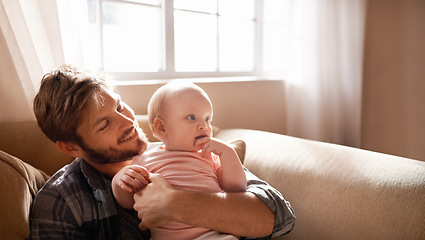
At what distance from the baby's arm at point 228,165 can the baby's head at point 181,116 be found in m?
0.05

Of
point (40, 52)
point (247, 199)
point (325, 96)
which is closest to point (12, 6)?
point (40, 52)

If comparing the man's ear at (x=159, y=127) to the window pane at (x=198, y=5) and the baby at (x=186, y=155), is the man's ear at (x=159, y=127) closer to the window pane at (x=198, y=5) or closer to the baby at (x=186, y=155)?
the baby at (x=186, y=155)

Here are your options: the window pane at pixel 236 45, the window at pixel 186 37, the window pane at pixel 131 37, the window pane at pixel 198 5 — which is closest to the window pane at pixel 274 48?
the window at pixel 186 37

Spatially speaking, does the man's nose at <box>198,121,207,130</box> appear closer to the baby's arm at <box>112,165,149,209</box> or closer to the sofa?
the baby's arm at <box>112,165,149,209</box>

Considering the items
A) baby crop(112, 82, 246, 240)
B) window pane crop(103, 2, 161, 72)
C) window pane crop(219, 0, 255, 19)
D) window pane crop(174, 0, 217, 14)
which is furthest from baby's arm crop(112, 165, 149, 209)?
window pane crop(219, 0, 255, 19)

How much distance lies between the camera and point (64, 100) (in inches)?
43.9

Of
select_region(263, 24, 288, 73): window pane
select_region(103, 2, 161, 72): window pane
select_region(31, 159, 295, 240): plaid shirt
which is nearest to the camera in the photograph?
select_region(31, 159, 295, 240): plaid shirt

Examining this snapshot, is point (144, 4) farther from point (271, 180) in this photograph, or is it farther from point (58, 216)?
point (58, 216)

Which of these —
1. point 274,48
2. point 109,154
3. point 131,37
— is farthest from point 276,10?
point 109,154

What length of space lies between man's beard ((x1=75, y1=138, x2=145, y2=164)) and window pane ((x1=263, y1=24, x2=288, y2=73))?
1723 millimetres

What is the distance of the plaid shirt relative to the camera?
3.43 feet

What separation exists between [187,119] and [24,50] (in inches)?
27.8

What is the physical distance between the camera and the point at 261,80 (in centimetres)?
248

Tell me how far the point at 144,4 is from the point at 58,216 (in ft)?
4.77
